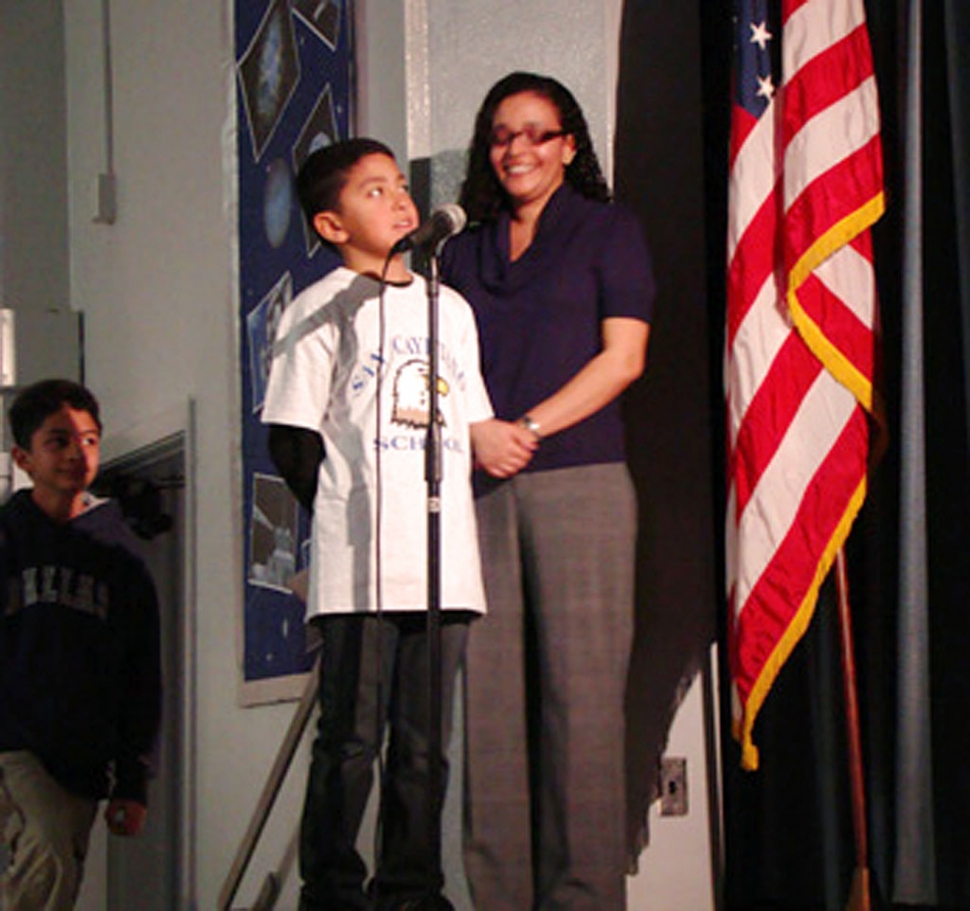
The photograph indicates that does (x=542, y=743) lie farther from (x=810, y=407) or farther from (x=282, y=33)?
(x=282, y=33)

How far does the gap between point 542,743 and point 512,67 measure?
4.62 feet

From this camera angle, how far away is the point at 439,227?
2.38 metres

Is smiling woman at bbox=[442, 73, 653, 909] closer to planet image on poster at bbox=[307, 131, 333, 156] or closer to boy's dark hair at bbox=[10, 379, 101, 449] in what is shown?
planet image on poster at bbox=[307, 131, 333, 156]

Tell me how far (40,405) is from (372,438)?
189 cm

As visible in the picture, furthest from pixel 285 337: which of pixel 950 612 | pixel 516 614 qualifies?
pixel 950 612

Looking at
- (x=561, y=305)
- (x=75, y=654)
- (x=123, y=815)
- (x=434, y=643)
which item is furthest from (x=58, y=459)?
(x=434, y=643)

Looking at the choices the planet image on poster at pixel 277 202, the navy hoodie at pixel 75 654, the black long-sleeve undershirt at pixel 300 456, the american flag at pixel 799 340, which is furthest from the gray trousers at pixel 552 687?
the planet image on poster at pixel 277 202

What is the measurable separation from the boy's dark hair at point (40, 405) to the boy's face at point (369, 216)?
59.2 inches

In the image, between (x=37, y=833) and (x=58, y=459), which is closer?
(x=37, y=833)

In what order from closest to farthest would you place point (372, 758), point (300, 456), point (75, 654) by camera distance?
1. point (372, 758)
2. point (300, 456)
3. point (75, 654)

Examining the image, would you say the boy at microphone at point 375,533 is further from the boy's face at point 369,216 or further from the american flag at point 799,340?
the american flag at point 799,340

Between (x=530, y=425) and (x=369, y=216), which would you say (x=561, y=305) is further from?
(x=369, y=216)

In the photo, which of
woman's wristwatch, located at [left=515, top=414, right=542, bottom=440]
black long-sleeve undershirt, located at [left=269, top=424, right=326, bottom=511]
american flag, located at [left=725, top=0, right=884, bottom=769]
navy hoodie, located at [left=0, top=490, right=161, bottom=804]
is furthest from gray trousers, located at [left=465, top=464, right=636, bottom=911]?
navy hoodie, located at [left=0, top=490, right=161, bottom=804]

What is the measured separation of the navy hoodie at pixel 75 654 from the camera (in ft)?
11.6
